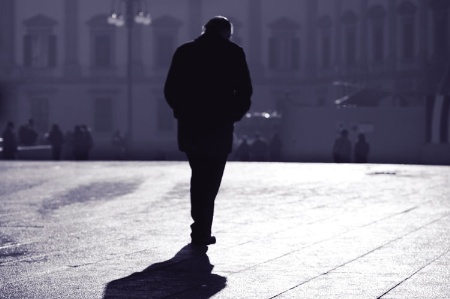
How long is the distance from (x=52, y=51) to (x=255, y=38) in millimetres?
9818

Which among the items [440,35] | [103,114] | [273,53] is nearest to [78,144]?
[440,35]

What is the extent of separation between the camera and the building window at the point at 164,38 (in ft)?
186

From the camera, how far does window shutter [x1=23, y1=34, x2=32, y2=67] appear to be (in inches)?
2221

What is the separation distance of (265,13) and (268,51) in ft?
6.25

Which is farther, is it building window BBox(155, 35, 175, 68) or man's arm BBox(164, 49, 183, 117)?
building window BBox(155, 35, 175, 68)

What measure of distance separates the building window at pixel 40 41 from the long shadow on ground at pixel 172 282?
164ft

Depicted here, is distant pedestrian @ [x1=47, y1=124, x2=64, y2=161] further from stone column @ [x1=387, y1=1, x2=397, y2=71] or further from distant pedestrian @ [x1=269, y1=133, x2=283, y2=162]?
stone column @ [x1=387, y1=1, x2=397, y2=71]

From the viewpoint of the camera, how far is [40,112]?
5616 centimetres

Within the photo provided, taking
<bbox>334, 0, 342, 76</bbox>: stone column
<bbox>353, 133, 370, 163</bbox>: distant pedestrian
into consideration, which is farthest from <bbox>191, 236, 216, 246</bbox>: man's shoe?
<bbox>334, 0, 342, 76</bbox>: stone column

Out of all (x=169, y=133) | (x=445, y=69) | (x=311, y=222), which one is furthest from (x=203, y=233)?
(x=169, y=133)

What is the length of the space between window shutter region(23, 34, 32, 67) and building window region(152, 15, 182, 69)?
6018 millimetres

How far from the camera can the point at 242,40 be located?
56438 millimetres

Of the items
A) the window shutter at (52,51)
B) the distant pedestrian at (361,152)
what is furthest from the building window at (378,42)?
the distant pedestrian at (361,152)

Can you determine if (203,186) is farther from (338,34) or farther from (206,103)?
(338,34)
